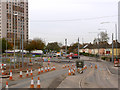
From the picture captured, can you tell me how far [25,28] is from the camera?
11738 centimetres

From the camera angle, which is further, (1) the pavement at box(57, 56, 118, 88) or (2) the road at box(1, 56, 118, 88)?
(1) the pavement at box(57, 56, 118, 88)

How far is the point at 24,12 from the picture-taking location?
117250mm

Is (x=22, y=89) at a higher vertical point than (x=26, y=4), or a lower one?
lower

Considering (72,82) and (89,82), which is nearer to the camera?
(72,82)

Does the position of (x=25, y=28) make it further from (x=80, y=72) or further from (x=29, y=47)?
(x=80, y=72)

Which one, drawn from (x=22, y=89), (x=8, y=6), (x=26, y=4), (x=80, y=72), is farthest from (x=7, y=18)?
(x=22, y=89)

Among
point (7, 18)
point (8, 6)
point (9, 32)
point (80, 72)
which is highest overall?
point (8, 6)

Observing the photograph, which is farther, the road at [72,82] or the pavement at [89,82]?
the pavement at [89,82]

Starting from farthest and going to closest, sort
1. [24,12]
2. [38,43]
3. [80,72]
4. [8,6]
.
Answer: [24,12]
[8,6]
[38,43]
[80,72]

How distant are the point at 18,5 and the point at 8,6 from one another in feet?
26.4

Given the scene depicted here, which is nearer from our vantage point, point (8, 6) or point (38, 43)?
point (38, 43)

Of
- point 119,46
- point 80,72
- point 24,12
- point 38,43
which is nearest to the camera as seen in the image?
point 80,72

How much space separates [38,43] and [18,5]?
4069cm

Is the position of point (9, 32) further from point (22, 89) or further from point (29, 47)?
point (22, 89)
